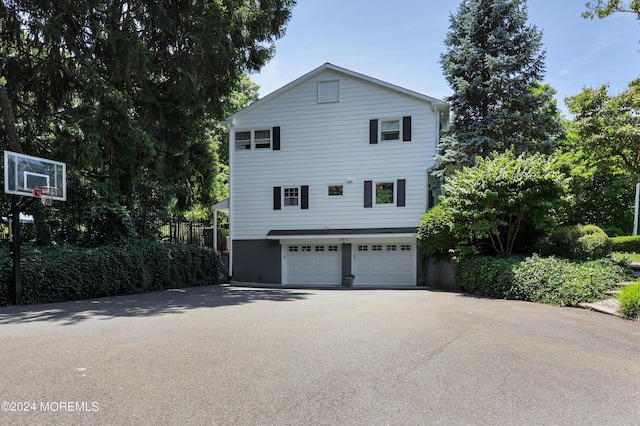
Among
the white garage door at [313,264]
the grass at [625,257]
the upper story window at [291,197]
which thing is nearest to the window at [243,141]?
the upper story window at [291,197]

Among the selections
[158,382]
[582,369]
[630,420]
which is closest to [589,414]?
[630,420]

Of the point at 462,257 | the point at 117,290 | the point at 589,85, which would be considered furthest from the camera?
the point at 589,85

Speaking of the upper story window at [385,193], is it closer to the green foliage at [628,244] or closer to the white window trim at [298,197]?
the white window trim at [298,197]

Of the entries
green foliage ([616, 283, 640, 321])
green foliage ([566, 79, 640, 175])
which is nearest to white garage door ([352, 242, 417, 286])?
green foliage ([566, 79, 640, 175])

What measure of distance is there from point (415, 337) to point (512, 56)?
13.7 metres

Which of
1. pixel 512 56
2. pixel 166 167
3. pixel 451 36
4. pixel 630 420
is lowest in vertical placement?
pixel 630 420

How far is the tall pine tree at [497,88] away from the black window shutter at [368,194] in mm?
3167

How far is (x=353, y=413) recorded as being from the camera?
3.10 metres

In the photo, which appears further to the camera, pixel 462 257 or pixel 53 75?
pixel 53 75

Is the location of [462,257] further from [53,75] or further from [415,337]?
[53,75]

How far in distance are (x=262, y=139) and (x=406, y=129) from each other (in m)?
6.69

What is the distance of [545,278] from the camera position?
9.48 metres

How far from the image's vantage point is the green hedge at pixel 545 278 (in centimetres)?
866

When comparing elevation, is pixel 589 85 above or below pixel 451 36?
below
